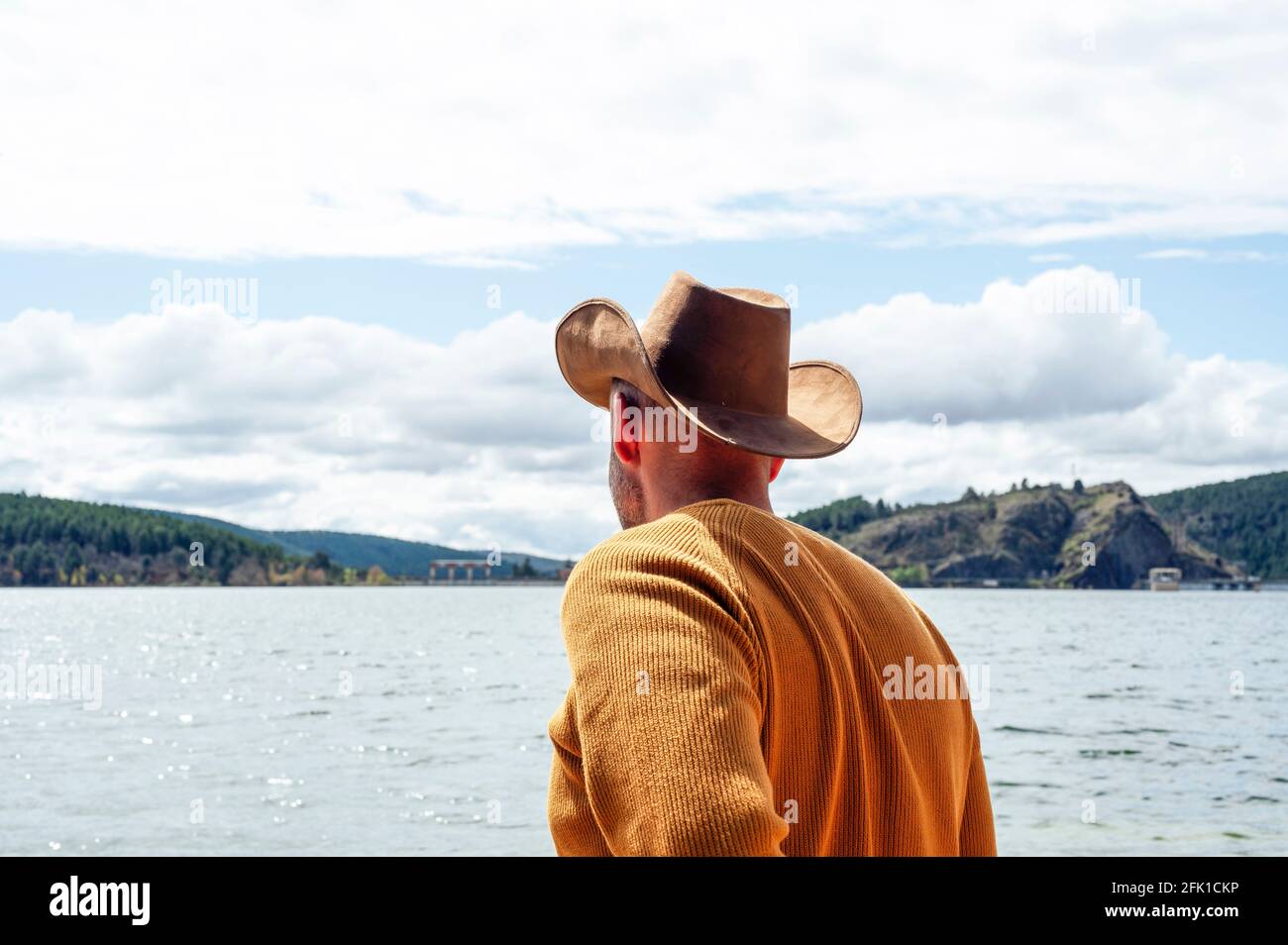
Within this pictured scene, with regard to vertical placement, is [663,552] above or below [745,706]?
above

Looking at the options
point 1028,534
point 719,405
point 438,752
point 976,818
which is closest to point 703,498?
point 719,405

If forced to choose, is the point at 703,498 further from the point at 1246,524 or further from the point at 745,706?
the point at 1246,524

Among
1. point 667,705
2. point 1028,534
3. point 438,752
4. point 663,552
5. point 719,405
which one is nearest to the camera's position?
point 667,705

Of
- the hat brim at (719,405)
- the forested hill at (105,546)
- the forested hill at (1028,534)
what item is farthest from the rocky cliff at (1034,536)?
the hat brim at (719,405)

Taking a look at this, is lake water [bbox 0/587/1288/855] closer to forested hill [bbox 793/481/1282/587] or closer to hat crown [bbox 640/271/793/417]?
hat crown [bbox 640/271/793/417]

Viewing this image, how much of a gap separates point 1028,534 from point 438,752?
144 metres

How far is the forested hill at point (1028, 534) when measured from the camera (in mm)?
157625

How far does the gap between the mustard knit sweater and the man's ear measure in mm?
307

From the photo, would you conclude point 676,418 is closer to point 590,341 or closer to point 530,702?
point 590,341

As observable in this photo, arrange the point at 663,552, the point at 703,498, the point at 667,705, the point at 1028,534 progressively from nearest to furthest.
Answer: the point at 667,705, the point at 663,552, the point at 703,498, the point at 1028,534

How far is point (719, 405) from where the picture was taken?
2660mm

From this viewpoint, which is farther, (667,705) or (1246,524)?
(1246,524)

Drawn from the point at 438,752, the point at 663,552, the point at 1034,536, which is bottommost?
the point at 438,752

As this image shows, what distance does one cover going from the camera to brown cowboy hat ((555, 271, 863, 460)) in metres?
2.60
